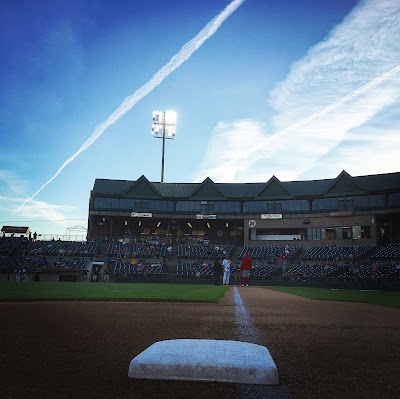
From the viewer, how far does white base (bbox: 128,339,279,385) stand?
10.3 ft

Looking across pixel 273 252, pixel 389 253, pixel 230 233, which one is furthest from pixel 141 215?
pixel 389 253

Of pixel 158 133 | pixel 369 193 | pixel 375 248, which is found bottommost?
pixel 375 248

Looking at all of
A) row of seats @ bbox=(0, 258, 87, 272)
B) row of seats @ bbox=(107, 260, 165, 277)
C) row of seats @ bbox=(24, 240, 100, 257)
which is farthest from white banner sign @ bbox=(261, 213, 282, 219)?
row of seats @ bbox=(0, 258, 87, 272)

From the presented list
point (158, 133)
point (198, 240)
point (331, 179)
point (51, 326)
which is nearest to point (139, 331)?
point (51, 326)

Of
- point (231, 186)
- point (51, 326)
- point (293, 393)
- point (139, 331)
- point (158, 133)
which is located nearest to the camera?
point (293, 393)

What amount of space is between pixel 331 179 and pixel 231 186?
50.0 feet

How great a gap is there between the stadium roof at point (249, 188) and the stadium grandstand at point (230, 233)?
0.50 feet

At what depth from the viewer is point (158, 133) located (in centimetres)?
6912

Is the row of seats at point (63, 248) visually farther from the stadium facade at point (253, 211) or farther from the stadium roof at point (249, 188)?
the stadium roof at point (249, 188)

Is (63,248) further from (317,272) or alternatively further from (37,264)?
(317,272)

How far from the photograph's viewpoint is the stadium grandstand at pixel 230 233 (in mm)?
42713

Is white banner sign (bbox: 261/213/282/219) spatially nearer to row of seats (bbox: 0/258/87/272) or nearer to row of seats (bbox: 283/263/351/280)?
row of seats (bbox: 283/263/351/280)

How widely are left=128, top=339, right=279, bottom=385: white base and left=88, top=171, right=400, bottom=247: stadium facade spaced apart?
163 feet

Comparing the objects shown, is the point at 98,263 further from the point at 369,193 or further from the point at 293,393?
the point at 293,393
